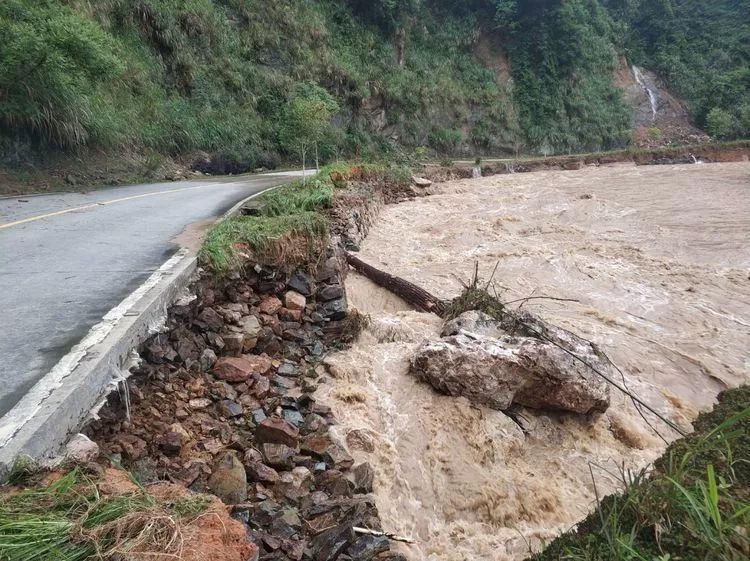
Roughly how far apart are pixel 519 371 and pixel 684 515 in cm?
317

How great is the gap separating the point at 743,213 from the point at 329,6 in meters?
31.8

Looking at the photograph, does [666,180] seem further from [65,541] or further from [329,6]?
[329,6]

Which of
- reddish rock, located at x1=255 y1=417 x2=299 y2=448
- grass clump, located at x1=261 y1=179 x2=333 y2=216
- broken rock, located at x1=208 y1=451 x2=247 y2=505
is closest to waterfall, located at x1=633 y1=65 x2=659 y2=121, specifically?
grass clump, located at x1=261 y1=179 x2=333 y2=216

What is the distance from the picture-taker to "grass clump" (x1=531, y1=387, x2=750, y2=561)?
1818 mm

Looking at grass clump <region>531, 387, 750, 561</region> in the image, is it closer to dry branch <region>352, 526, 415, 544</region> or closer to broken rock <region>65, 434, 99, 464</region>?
dry branch <region>352, 526, 415, 544</region>

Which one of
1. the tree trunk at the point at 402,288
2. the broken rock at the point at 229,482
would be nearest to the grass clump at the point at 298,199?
the tree trunk at the point at 402,288

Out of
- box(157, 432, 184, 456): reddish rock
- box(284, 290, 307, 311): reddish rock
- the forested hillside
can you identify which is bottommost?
box(284, 290, 307, 311): reddish rock

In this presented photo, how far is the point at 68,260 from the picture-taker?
6164mm

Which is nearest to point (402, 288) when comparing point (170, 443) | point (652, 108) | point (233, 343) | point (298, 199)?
point (298, 199)

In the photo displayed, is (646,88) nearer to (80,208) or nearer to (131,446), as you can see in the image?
(80,208)

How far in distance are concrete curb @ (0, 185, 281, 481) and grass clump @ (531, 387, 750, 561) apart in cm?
272

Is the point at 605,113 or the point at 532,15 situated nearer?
the point at 532,15

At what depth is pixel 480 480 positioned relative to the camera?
14.8 feet

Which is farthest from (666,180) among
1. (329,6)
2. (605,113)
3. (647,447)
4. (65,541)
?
(605,113)
